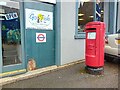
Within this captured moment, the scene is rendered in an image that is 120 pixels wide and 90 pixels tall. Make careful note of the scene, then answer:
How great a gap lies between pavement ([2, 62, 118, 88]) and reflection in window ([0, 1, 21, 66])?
0.76 meters

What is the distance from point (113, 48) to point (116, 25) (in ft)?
11.4

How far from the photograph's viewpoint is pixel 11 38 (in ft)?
18.1

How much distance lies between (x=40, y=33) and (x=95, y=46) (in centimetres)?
176

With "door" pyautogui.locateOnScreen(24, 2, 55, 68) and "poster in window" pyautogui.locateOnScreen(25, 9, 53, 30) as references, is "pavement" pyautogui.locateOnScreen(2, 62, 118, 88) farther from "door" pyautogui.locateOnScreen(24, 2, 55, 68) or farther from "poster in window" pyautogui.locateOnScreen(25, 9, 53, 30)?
"poster in window" pyautogui.locateOnScreen(25, 9, 53, 30)

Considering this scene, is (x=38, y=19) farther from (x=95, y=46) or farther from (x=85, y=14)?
(x=85, y=14)

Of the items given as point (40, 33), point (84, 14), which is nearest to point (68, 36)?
point (40, 33)

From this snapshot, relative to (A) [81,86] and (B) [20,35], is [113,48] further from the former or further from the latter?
(B) [20,35]

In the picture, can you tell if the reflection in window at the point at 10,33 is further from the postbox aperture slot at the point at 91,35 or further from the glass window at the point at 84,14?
the glass window at the point at 84,14

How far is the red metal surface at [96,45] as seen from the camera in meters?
5.64

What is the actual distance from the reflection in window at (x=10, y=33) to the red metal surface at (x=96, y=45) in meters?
2.05

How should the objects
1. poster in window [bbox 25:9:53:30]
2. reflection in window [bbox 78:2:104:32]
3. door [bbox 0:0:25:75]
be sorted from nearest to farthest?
1. door [bbox 0:0:25:75]
2. poster in window [bbox 25:9:53:30]
3. reflection in window [bbox 78:2:104:32]

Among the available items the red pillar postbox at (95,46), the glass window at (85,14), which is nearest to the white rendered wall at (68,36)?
the glass window at (85,14)

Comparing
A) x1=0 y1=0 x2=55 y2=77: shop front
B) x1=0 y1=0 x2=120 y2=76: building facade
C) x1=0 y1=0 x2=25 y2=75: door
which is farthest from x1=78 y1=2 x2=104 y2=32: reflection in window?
x1=0 y1=0 x2=25 y2=75: door

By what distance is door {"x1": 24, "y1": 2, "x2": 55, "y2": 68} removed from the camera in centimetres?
591
